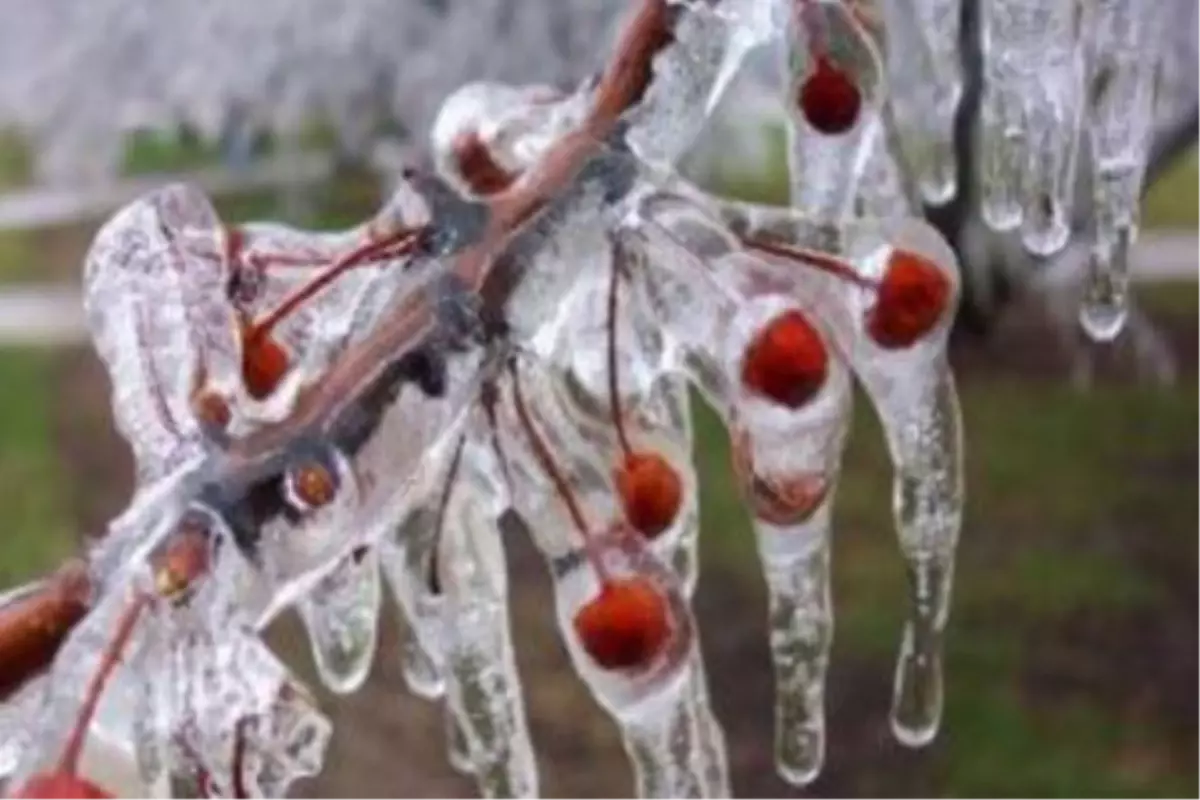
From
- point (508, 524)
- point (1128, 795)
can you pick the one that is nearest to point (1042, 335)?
point (1128, 795)

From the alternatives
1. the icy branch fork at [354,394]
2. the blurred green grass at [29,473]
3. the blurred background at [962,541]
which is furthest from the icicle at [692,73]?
the blurred green grass at [29,473]

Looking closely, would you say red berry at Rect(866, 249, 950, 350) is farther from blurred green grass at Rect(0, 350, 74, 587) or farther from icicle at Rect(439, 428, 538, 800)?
blurred green grass at Rect(0, 350, 74, 587)

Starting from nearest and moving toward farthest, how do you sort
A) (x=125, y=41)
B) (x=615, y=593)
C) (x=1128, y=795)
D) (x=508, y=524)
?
1. (x=615, y=593)
2. (x=508, y=524)
3. (x=1128, y=795)
4. (x=125, y=41)

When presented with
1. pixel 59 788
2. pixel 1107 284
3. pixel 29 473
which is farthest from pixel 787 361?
pixel 29 473

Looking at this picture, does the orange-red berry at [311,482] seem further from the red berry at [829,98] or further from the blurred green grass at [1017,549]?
the blurred green grass at [1017,549]

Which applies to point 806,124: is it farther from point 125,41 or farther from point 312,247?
point 125,41

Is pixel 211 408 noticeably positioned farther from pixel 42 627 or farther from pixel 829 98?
pixel 829 98

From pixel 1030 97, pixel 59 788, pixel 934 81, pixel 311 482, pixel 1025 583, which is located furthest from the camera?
pixel 1025 583
